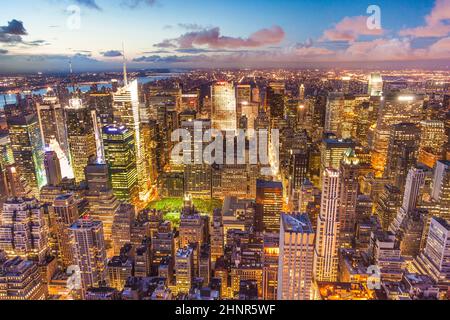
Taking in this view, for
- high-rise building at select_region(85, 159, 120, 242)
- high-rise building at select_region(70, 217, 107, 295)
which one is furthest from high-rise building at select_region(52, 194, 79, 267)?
high-rise building at select_region(85, 159, 120, 242)

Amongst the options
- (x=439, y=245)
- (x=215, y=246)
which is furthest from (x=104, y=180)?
(x=439, y=245)

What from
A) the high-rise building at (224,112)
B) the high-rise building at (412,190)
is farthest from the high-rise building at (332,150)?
the high-rise building at (224,112)

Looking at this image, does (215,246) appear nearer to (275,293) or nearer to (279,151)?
(275,293)

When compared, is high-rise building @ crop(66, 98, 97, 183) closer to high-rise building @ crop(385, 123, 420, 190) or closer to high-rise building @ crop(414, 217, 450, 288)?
high-rise building @ crop(385, 123, 420, 190)

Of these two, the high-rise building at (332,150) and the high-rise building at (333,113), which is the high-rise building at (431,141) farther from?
the high-rise building at (333,113)

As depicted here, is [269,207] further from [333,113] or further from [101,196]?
[333,113]
